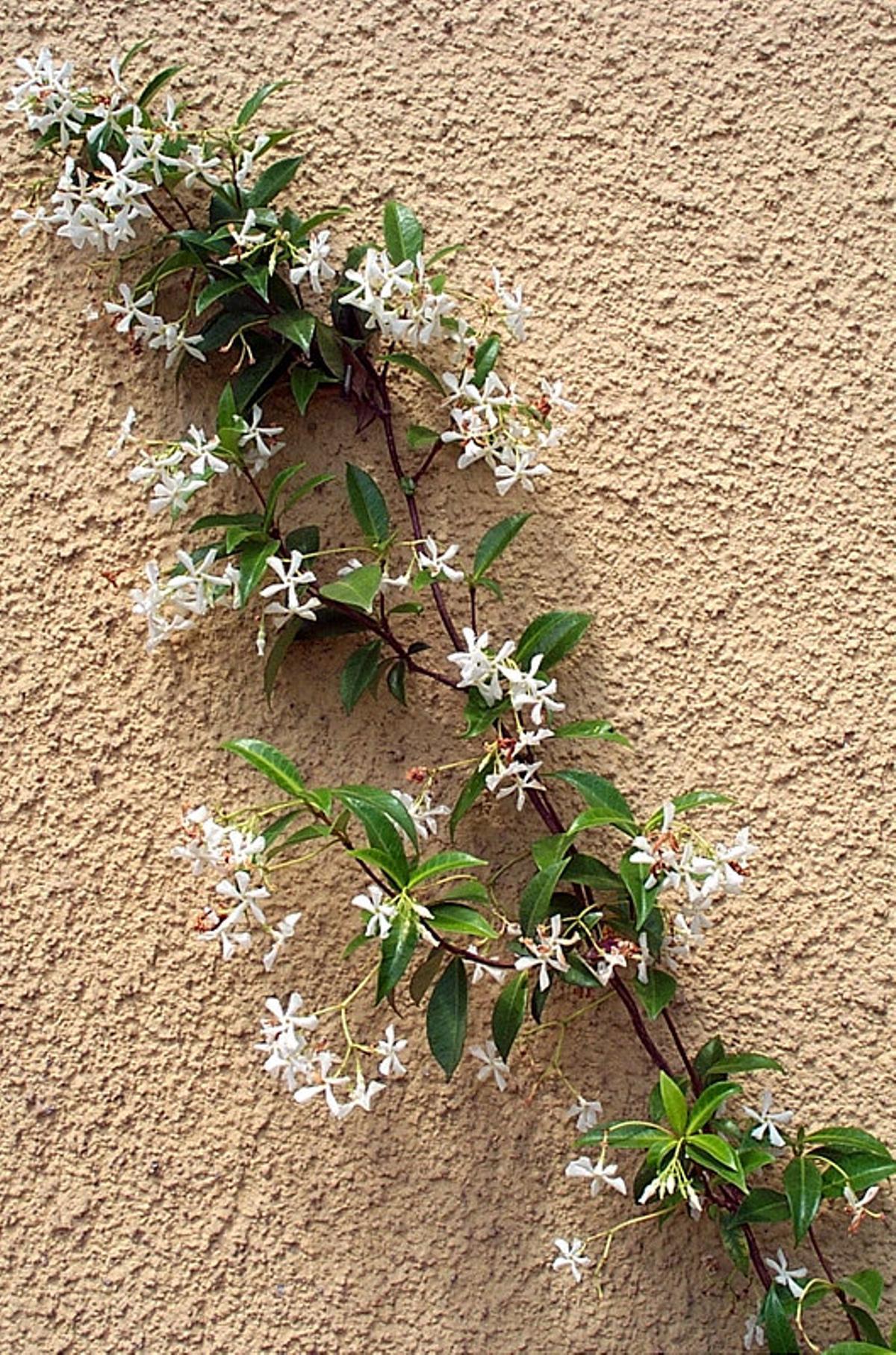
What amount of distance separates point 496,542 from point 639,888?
308 millimetres

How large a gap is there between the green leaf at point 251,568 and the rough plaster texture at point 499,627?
0.09 meters

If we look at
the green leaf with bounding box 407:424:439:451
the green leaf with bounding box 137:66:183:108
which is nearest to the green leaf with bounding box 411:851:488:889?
the green leaf with bounding box 407:424:439:451

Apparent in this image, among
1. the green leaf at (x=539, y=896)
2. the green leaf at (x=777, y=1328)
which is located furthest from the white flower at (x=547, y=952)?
the green leaf at (x=777, y=1328)

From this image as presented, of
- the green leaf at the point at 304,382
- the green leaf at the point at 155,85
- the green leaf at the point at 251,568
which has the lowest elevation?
the green leaf at the point at 251,568

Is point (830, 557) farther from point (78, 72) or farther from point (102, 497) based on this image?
point (78, 72)

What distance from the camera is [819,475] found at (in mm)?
1192

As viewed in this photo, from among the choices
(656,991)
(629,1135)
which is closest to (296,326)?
(656,991)

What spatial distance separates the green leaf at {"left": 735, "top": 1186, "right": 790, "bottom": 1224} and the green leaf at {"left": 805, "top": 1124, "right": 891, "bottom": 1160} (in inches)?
2.1

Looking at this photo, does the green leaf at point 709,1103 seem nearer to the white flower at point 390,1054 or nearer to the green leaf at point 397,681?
the white flower at point 390,1054

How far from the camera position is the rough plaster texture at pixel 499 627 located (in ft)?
3.67

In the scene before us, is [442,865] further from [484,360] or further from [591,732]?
→ [484,360]

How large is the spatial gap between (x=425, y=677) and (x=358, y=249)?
1.22ft

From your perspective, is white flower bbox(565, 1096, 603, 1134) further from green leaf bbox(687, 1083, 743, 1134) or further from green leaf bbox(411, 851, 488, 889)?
green leaf bbox(411, 851, 488, 889)

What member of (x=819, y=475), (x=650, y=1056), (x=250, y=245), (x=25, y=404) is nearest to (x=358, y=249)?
(x=250, y=245)
